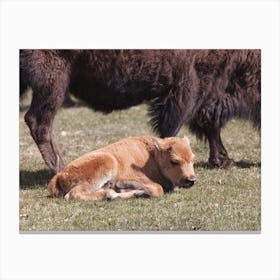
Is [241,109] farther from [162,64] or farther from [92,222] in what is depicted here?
[92,222]

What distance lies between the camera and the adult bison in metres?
8.13

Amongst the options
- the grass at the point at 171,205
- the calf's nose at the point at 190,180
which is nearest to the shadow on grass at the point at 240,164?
the grass at the point at 171,205

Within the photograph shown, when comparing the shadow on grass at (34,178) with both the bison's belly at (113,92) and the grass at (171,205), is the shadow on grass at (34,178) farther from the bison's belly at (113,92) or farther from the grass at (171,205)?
the bison's belly at (113,92)

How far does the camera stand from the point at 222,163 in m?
9.05

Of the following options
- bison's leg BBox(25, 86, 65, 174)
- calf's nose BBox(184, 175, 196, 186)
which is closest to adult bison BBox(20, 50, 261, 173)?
bison's leg BBox(25, 86, 65, 174)

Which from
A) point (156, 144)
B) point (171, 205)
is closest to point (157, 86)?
point (156, 144)

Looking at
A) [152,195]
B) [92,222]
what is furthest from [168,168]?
[92,222]

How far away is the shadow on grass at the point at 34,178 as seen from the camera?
8.27m

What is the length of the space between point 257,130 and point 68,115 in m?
3.79

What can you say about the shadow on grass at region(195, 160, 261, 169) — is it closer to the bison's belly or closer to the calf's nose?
the bison's belly

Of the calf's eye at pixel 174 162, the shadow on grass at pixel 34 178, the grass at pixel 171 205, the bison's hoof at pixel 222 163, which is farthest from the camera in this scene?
the bison's hoof at pixel 222 163

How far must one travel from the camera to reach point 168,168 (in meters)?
7.84

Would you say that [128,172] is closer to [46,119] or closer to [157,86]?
[46,119]
